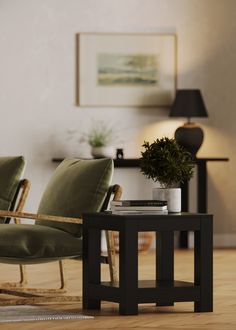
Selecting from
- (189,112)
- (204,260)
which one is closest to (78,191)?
(204,260)

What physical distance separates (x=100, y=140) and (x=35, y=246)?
11.3ft

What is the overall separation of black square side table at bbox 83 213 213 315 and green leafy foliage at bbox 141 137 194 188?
0.71 ft

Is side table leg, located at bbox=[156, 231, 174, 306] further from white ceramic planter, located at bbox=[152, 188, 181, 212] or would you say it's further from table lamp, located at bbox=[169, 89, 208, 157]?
table lamp, located at bbox=[169, 89, 208, 157]

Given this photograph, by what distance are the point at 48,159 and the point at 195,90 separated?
1.36 m

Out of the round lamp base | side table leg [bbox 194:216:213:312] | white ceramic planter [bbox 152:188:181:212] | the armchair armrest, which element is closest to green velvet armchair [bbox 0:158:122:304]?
the armchair armrest

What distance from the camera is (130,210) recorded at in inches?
179

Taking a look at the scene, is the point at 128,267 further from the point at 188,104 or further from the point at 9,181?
the point at 188,104

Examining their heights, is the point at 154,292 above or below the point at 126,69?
below

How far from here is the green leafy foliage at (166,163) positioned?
4.69m

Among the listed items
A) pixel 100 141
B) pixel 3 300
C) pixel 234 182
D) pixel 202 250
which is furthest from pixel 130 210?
pixel 234 182

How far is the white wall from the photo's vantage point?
26.9 ft

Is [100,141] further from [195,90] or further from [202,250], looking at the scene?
[202,250]

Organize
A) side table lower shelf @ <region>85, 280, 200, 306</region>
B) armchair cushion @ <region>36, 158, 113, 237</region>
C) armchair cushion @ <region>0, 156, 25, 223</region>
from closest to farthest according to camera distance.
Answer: side table lower shelf @ <region>85, 280, 200, 306</region> → armchair cushion @ <region>36, 158, 113, 237</region> → armchair cushion @ <region>0, 156, 25, 223</region>

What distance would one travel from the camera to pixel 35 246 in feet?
15.6
